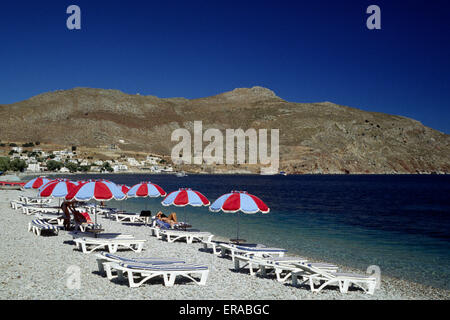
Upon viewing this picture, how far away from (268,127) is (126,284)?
150 meters

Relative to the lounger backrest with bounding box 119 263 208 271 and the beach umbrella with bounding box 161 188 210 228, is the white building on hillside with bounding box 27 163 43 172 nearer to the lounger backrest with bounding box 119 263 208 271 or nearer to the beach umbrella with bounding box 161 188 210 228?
the beach umbrella with bounding box 161 188 210 228

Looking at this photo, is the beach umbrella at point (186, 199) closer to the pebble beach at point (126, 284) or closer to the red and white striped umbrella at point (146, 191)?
the pebble beach at point (126, 284)

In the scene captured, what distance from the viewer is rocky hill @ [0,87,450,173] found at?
14788 cm

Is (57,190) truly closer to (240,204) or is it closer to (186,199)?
(186,199)

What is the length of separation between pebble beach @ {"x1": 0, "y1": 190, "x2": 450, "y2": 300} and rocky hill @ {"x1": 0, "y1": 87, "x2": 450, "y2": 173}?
134273 mm

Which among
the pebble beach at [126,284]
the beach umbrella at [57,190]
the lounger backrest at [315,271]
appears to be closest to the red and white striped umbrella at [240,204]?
the pebble beach at [126,284]

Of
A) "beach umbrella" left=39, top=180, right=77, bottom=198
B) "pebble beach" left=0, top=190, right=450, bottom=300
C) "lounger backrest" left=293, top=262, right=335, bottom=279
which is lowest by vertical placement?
"pebble beach" left=0, top=190, right=450, bottom=300

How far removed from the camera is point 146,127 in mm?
170750

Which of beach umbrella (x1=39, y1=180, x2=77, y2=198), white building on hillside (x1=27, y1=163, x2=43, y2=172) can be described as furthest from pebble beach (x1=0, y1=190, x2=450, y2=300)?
white building on hillside (x1=27, y1=163, x2=43, y2=172)

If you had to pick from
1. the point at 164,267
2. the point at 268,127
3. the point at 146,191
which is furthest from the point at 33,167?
the point at 164,267

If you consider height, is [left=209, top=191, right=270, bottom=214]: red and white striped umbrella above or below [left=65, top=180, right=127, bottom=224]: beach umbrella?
below

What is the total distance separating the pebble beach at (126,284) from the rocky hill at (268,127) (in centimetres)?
13427

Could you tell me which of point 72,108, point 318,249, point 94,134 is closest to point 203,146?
point 94,134
